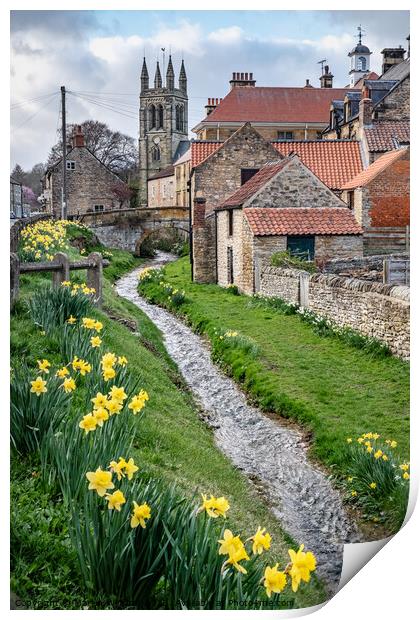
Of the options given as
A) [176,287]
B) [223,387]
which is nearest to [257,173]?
[176,287]

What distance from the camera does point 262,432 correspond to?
5805 millimetres

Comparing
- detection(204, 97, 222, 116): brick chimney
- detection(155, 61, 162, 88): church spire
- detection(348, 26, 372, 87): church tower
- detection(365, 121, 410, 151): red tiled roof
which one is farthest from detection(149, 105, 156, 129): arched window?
detection(365, 121, 410, 151): red tiled roof

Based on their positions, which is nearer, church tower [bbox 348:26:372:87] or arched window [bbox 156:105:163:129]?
arched window [bbox 156:105:163:129]

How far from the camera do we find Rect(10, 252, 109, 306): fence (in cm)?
426

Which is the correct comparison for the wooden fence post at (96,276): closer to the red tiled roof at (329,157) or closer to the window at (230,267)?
the red tiled roof at (329,157)

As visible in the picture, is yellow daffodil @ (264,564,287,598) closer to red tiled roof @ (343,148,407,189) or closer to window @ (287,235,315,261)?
red tiled roof @ (343,148,407,189)

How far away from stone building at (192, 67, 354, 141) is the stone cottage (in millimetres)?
3960

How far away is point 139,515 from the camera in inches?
119

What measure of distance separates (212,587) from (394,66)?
11.5 ft

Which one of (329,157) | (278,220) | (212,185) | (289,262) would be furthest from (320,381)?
(212,185)

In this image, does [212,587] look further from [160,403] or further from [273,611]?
[160,403]

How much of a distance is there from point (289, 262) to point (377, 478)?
26.7ft

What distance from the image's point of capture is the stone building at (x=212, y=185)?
10.7 m

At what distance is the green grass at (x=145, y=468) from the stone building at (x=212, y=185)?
479 cm
